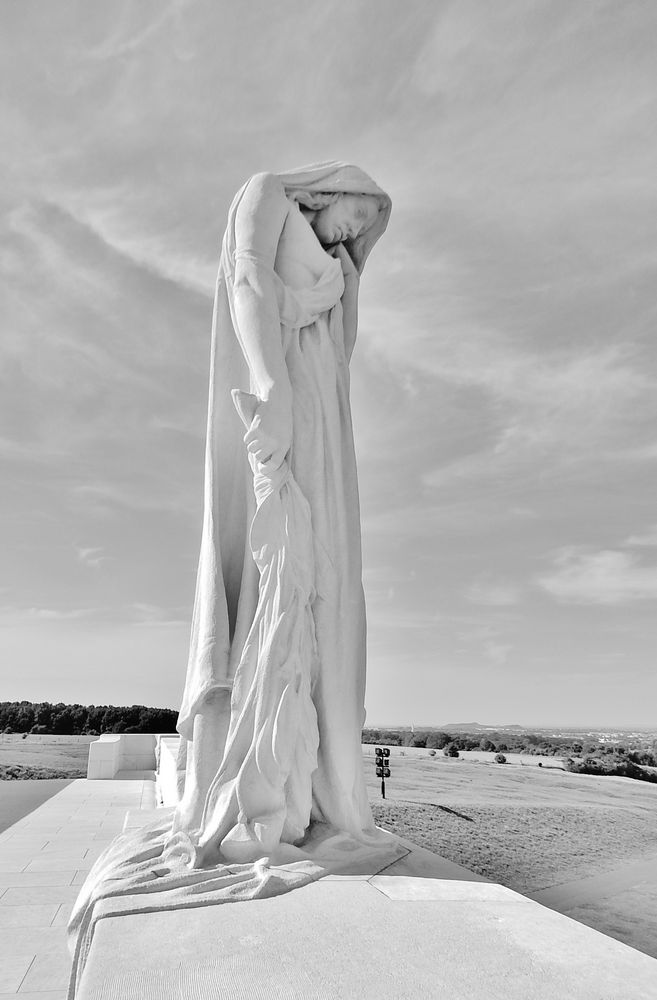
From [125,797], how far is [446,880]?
29.0ft

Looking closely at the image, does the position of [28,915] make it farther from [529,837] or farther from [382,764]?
[529,837]

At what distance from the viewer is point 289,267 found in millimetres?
4371

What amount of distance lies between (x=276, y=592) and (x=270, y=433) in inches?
36.2

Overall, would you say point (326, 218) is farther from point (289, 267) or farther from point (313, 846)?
point (313, 846)

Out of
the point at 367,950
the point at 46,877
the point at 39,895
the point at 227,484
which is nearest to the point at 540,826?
the point at 46,877

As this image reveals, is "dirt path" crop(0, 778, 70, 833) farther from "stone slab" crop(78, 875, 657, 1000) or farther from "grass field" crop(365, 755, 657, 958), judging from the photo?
"stone slab" crop(78, 875, 657, 1000)

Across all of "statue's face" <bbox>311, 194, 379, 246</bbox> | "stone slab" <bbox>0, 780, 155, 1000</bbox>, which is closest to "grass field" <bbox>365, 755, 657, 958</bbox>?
"stone slab" <bbox>0, 780, 155, 1000</bbox>

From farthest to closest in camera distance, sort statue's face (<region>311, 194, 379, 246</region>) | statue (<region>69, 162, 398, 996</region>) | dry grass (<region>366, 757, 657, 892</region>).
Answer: dry grass (<region>366, 757, 657, 892</region>)
statue's face (<region>311, 194, 379, 246</region>)
statue (<region>69, 162, 398, 996</region>)

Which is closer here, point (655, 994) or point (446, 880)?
point (655, 994)

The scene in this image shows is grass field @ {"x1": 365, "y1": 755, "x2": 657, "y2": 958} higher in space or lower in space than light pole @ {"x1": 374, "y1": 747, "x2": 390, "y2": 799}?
lower

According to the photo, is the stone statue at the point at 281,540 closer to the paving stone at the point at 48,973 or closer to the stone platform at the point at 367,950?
the stone platform at the point at 367,950

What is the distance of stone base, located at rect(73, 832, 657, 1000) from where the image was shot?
1.81 metres

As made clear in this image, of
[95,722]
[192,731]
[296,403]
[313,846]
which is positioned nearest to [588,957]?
[313,846]

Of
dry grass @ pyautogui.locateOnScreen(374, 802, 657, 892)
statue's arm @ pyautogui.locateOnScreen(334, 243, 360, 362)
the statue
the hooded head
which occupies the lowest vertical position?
dry grass @ pyautogui.locateOnScreen(374, 802, 657, 892)
